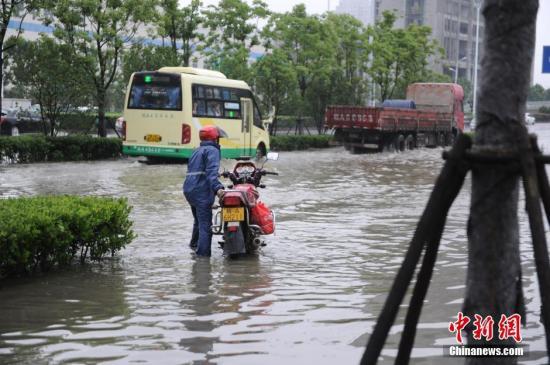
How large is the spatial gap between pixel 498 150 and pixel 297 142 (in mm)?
34830

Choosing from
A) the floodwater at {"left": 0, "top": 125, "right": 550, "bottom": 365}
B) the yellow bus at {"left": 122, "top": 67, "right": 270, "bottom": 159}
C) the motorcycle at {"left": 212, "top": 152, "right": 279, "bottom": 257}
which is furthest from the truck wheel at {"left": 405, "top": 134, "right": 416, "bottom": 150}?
the motorcycle at {"left": 212, "top": 152, "right": 279, "bottom": 257}

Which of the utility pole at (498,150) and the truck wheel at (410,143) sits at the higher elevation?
the utility pole at (498,150)

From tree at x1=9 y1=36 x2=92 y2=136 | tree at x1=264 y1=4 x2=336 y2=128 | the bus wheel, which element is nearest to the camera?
tree at x1=9 y1=36 x2=92 y2=136

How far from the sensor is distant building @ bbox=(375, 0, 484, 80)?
349 feet

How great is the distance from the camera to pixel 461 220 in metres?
13.6

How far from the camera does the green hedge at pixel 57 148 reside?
24.7 m

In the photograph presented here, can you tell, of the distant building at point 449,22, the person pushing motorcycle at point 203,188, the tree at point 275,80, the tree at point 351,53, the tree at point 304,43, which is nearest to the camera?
the person pushing motorcycle at point 203,188

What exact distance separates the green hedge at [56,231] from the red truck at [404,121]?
25702mm

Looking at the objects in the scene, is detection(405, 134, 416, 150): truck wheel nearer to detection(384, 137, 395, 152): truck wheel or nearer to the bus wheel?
detection(384, 137, 395, 152): truck wheel

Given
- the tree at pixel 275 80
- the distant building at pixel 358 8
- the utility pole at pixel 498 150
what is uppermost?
the distant building at pixel 358 8

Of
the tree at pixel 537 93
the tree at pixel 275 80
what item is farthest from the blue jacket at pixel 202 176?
the tree at pixel 537 93

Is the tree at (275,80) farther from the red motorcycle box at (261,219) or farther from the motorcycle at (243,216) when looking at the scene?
the red motorcycle box at (261,219)

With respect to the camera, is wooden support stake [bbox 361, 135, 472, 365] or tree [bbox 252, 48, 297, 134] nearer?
wooden support stake [bbox 361, 135, 472, 365]

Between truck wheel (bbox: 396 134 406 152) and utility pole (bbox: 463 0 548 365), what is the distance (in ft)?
112
